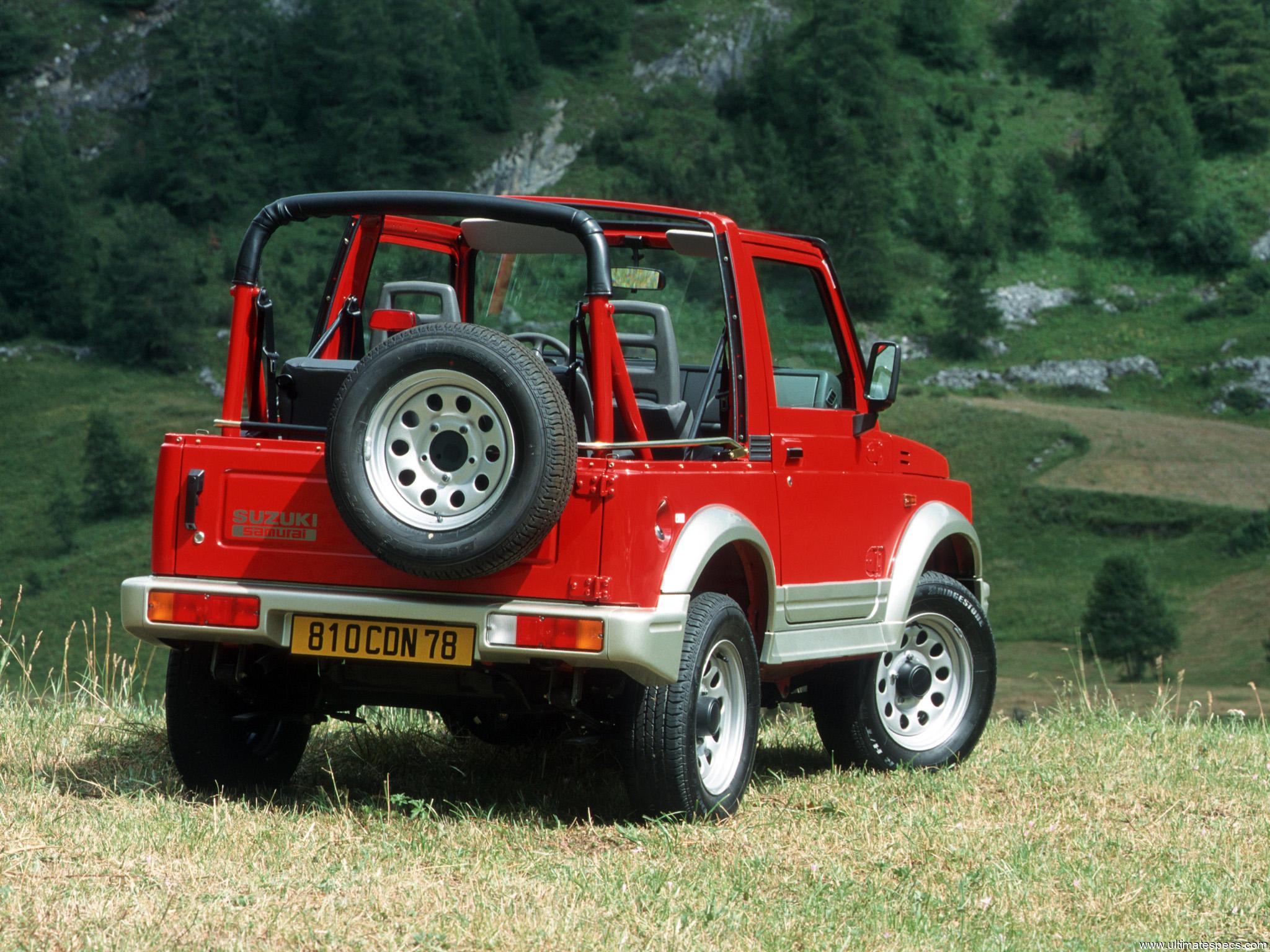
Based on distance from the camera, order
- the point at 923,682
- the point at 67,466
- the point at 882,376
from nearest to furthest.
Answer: the point at 882,376 < the point at 923,682 < the point at 67,466

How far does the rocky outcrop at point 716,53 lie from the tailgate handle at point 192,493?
129139mm

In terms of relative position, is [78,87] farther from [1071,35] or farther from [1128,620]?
[1128,620]

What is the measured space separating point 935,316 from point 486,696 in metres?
102

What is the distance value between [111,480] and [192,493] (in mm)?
79262

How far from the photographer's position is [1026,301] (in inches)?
4166

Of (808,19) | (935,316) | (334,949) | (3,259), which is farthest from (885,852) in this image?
(808,19)

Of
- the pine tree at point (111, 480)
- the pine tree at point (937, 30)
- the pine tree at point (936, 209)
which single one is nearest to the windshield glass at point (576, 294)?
the pine tree at point (111, 480)

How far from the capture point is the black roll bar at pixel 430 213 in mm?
5062

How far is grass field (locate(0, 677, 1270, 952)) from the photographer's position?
399cm

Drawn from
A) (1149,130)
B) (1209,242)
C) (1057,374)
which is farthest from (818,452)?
(1149,130)

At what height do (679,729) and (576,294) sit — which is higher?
(576,294)

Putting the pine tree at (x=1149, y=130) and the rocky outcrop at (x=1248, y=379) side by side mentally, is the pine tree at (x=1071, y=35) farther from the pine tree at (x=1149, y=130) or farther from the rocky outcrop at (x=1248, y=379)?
the rocky outcrop at (x=1248, y=379)

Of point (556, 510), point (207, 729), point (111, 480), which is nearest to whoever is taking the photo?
point (556, 510)

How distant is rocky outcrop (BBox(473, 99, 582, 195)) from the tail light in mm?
116166
